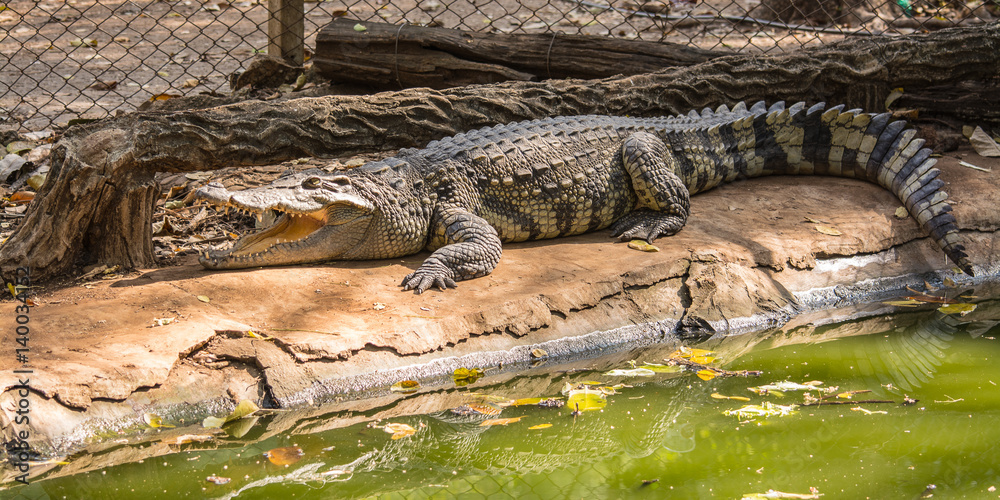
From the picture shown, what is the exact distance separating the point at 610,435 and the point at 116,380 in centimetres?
188

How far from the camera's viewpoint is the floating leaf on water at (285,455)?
285 cm

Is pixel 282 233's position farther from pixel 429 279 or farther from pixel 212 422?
pixel 212 422

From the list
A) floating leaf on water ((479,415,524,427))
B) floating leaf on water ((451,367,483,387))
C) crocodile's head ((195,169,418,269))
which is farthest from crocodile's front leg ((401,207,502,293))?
floating leaf on water ((479,415,524,427))

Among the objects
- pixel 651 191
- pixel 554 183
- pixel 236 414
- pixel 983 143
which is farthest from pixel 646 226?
pixel 983 143

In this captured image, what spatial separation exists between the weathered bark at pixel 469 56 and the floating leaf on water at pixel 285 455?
3.70 m

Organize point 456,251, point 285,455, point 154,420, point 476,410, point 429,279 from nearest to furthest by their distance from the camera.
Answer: point 285,455 → point 154,420 → point 476,410 → point 429,279 → point 456,251

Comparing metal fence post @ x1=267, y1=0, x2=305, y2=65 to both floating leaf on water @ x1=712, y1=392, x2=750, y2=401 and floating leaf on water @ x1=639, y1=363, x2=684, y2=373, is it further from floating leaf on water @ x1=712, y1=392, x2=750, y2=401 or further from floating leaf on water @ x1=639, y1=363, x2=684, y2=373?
floating leaf on water @ x1=712, y1=392, x2=750, y2=401

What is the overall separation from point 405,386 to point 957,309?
10.1ft

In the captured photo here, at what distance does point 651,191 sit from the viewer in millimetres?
4977

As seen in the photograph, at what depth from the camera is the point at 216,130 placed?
4.35 m

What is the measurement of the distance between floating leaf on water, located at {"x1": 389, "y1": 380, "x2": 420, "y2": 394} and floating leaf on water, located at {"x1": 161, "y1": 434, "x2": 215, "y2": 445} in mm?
767

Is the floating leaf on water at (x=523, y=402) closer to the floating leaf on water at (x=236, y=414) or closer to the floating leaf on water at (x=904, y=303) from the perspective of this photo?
the floating leaf on water at (x=236, y=414)

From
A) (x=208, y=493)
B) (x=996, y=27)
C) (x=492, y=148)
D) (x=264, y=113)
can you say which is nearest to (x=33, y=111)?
(x=264, y=113)

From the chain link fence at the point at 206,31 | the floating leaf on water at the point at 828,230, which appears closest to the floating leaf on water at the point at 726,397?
the floating leaf on water at the point at 828,230
